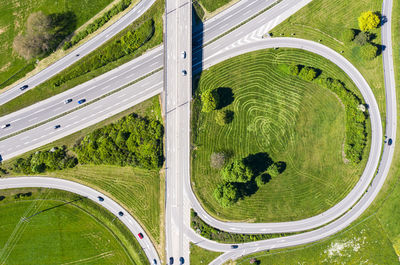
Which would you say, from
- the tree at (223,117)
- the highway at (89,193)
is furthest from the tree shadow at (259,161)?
the highway at (89,193)

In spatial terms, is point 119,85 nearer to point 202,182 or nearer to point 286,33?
point 202,182

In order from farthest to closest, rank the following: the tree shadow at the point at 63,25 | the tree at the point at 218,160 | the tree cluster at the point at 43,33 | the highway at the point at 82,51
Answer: the tree shadow at the point at 63,25
the highway at the point at 82,51
the tree cluster at the point at 43,33
the tree at the point at 218,160

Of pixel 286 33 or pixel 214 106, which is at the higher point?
pixel 286 33

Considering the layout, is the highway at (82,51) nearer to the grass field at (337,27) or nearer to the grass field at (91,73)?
the grass field at (91,73)

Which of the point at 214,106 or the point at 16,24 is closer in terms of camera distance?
the point at 214,106

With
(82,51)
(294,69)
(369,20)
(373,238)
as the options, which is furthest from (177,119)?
(373,238)

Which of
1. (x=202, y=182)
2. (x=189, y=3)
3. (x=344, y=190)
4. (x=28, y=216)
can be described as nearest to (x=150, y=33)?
(x=189, y=3)

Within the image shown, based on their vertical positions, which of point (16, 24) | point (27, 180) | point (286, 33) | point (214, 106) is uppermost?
point (16, 24)
